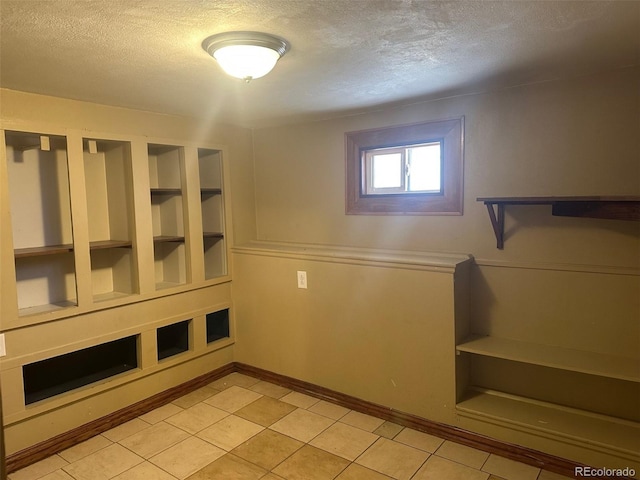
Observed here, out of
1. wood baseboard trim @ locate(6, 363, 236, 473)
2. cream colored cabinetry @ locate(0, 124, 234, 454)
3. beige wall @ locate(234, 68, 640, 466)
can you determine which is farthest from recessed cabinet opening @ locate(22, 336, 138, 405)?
beige wall @ locate(234, 68, 640, 466)

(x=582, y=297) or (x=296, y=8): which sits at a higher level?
(x=296, y=8)

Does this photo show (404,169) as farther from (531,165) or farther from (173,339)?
(173,339)

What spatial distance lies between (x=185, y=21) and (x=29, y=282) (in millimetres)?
2081

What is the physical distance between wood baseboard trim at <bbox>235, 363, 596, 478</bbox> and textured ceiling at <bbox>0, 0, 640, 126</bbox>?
2.04m

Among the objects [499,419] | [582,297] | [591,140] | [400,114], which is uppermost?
[400,114]

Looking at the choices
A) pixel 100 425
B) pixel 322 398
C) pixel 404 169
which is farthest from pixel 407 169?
pixel 100 425

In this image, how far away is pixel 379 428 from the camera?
2791mm

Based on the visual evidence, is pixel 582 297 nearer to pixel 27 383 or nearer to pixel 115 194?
pixel 115 194

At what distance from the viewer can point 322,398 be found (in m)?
3.20

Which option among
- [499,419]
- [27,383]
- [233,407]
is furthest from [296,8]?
[27,383]

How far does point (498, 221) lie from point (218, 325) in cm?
251

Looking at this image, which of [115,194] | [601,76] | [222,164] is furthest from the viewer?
[222,164]

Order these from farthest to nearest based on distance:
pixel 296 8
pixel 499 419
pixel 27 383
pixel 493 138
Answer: pixel 27 383 < pixel 493 138 < pixel 499 419 < pixel 296 8

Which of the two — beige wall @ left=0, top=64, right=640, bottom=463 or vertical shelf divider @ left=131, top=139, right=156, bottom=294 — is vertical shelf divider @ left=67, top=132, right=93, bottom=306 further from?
vertical shelf divider @ left=131, top=139, right=156, bottom=294
